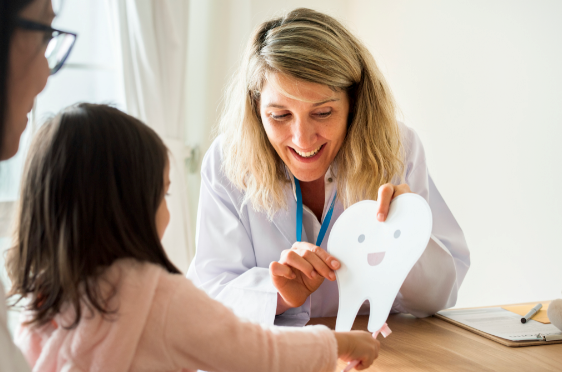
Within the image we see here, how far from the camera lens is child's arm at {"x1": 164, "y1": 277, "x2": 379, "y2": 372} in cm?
65

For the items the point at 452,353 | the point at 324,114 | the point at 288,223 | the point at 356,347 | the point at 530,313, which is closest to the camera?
the point at 356,347

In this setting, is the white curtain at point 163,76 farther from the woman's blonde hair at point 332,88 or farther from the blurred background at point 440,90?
the woman's blonde hair at point 332,88

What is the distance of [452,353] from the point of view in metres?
0.98

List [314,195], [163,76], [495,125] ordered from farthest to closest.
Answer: [163,76]
[495,125]
[314,195]

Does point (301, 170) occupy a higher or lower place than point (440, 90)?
lower

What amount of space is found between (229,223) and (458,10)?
1616 millimetres

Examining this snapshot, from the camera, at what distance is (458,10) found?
90.0 inches

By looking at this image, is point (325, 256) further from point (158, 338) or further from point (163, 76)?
point (163, 76)

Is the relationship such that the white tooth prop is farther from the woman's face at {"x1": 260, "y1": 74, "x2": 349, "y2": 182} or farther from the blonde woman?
the woman's face at {"x1": 260, "y1": 74, "x2": 349, "y2": 182}

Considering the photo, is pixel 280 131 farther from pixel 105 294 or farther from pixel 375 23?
pixel 375 23

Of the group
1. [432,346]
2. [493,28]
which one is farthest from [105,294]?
[493,28]

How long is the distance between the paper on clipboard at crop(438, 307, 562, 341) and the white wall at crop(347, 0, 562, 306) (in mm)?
737

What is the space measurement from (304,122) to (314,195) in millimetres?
324

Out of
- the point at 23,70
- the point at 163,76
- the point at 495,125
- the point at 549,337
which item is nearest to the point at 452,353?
the point at 549,337
